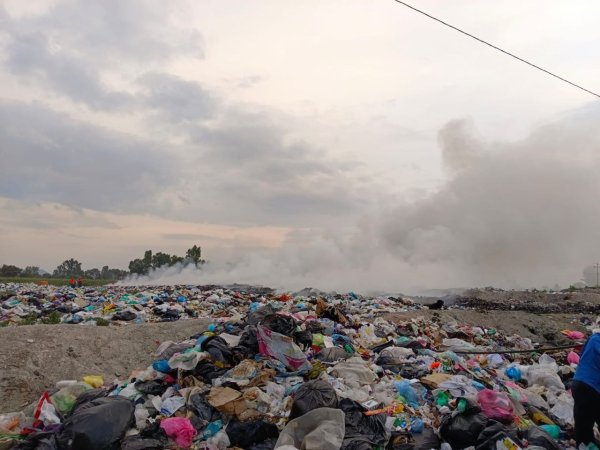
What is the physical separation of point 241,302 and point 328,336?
7.40 meters

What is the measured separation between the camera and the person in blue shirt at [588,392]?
3.96 metres

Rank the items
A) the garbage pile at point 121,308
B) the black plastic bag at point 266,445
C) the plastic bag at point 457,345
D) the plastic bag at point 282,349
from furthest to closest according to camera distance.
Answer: the garbage pile at point 121,308 → the plastic bag at point 457,345 → the plastic bag at point 282,349 → the black plastic bag at point 266,445

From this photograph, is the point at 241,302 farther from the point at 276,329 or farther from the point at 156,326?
the point at 276,329

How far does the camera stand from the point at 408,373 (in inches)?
236

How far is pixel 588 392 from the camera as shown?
4.00 meters

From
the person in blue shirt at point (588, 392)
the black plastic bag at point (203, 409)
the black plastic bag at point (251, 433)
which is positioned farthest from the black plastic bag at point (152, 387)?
the person in blue shirt at point (588, 392)

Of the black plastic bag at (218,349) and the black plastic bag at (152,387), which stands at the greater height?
the black plastic bag at (218,349)

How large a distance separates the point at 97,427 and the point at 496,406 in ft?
12.9

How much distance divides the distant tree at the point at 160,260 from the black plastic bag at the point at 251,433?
4602cm

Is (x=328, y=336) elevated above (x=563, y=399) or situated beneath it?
elevated above

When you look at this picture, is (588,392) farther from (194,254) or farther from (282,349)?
(194,254)

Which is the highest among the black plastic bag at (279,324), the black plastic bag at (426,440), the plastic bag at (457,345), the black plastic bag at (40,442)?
the black plastic bag at (279,324)

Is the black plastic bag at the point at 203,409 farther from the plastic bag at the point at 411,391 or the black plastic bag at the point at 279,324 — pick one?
the plastic bag at the point at 411,391

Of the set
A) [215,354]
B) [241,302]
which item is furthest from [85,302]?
[215,354]
